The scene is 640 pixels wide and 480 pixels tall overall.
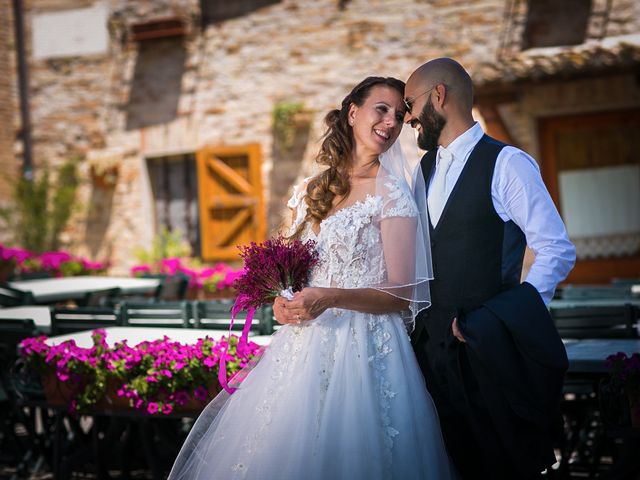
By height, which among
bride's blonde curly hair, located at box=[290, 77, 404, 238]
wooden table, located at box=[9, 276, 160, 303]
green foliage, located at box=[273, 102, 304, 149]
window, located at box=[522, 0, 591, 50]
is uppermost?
window, located at box=[522, 0, 591, 50]

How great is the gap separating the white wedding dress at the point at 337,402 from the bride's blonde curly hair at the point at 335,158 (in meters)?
0.08

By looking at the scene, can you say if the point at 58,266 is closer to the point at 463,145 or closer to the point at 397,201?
the point at 397,201

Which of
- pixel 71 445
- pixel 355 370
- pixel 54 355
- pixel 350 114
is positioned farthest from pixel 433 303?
pixel 71 445

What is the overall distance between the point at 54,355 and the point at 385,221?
2.00m

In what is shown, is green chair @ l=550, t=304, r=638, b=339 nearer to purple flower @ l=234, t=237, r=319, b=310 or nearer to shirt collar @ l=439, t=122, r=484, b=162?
shirt collar @ l=439, t=122, r=484, b=162

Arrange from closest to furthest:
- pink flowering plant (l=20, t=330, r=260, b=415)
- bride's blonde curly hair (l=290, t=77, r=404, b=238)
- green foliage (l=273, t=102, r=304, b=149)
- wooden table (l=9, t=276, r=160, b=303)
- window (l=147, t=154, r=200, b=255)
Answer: bride's blonde curly hair (l=290, t=77, r=404, b=238) < pink flowering plant (l=20, t=330, r=260, b=415) < wooden table (l=9, t=276, r=160, b=303) < green foliage (l=273, t=102, r=304, b=149) < window (l=147, t=154, r=200, b=255)

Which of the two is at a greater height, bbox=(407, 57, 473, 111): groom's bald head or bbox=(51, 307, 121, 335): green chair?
bbox=(407, 57, 473, 111): groom's bald head

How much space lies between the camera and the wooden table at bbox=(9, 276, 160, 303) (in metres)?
6.68

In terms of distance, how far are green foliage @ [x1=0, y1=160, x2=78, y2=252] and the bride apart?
32.1 feet

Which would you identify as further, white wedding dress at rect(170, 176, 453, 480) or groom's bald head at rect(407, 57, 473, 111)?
groom's bald head at rect(407, 57, 473, 111)

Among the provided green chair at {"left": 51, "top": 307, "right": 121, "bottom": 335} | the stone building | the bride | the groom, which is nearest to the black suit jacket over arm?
the groom

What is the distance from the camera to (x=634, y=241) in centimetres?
987

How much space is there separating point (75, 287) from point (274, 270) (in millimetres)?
4738

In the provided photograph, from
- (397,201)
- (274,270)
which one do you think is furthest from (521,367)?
(274,270)
